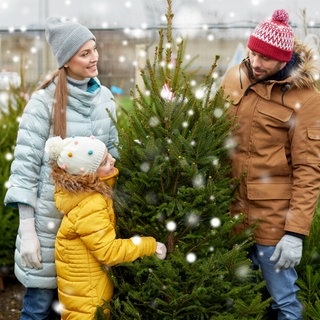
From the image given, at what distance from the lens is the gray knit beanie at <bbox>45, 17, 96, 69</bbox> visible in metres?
3.25

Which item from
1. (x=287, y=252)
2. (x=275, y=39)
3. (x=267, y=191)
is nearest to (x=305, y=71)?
(x=275, y=39)

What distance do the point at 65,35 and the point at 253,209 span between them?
1.44 meters

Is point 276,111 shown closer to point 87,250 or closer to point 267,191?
point 267,191

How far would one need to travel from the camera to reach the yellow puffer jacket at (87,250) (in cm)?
287

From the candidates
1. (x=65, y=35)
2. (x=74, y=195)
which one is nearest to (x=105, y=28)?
(x=65, y=35)

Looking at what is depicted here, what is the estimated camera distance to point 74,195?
2938 millimetres

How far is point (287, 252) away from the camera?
3.04 metres

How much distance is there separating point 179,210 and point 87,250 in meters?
0.53

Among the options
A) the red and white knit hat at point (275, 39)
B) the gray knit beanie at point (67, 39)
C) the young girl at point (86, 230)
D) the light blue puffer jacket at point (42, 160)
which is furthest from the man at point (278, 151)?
the gray knit beanie at point (67, 39)

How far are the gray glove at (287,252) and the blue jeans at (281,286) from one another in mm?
109

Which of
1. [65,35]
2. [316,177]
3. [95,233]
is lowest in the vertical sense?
[95,233]

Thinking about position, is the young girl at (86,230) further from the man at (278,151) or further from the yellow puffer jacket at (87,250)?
the man at (278,151)

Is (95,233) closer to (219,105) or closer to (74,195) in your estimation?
(74,195)

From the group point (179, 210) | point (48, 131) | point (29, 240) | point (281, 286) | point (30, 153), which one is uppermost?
point (48, 131)
